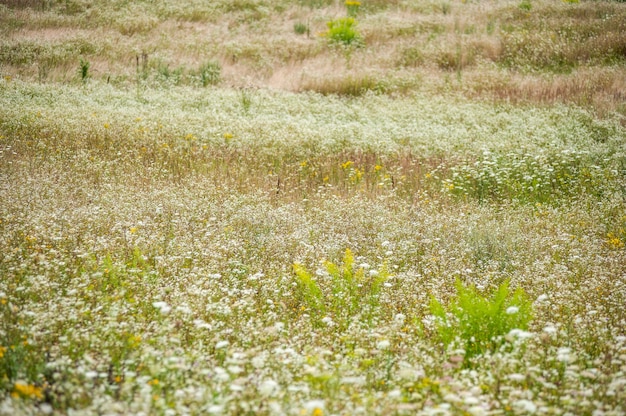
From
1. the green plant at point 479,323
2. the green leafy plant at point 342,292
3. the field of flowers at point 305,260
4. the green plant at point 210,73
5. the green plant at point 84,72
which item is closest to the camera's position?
the field of flowers at point 305,260

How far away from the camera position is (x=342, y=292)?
4.85 metres

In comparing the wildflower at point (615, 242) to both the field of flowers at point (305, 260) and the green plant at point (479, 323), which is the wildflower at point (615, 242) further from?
the green plant at point (479, 323)

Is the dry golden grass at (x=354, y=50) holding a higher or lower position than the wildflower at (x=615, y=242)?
higher

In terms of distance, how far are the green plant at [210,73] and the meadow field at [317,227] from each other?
112mm

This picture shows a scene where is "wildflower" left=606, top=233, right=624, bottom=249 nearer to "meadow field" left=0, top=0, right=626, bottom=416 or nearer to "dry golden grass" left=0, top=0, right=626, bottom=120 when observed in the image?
"meadow field" left=0, top=0, right=626, bottom=416

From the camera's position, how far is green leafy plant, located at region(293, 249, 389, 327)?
472 centimetres

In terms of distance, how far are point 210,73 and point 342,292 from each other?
15.0 meters

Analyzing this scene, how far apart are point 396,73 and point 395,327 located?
15146 mm

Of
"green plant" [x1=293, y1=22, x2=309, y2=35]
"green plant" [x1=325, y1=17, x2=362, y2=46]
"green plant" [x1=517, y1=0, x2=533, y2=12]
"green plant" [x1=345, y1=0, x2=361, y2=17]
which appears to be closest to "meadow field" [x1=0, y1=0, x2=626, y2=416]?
"green plant" [x1=325, y1=17, x2=362, y2=46]

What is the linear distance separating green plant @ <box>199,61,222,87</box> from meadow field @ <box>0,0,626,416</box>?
0.37 ft

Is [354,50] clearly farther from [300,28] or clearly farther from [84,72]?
[84,72]

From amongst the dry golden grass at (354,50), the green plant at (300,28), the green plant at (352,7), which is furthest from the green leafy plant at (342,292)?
the green plant at (352,7)

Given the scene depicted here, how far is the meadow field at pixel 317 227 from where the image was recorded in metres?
3.16

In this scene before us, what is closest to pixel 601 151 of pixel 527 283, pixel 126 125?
pixel 527 283
